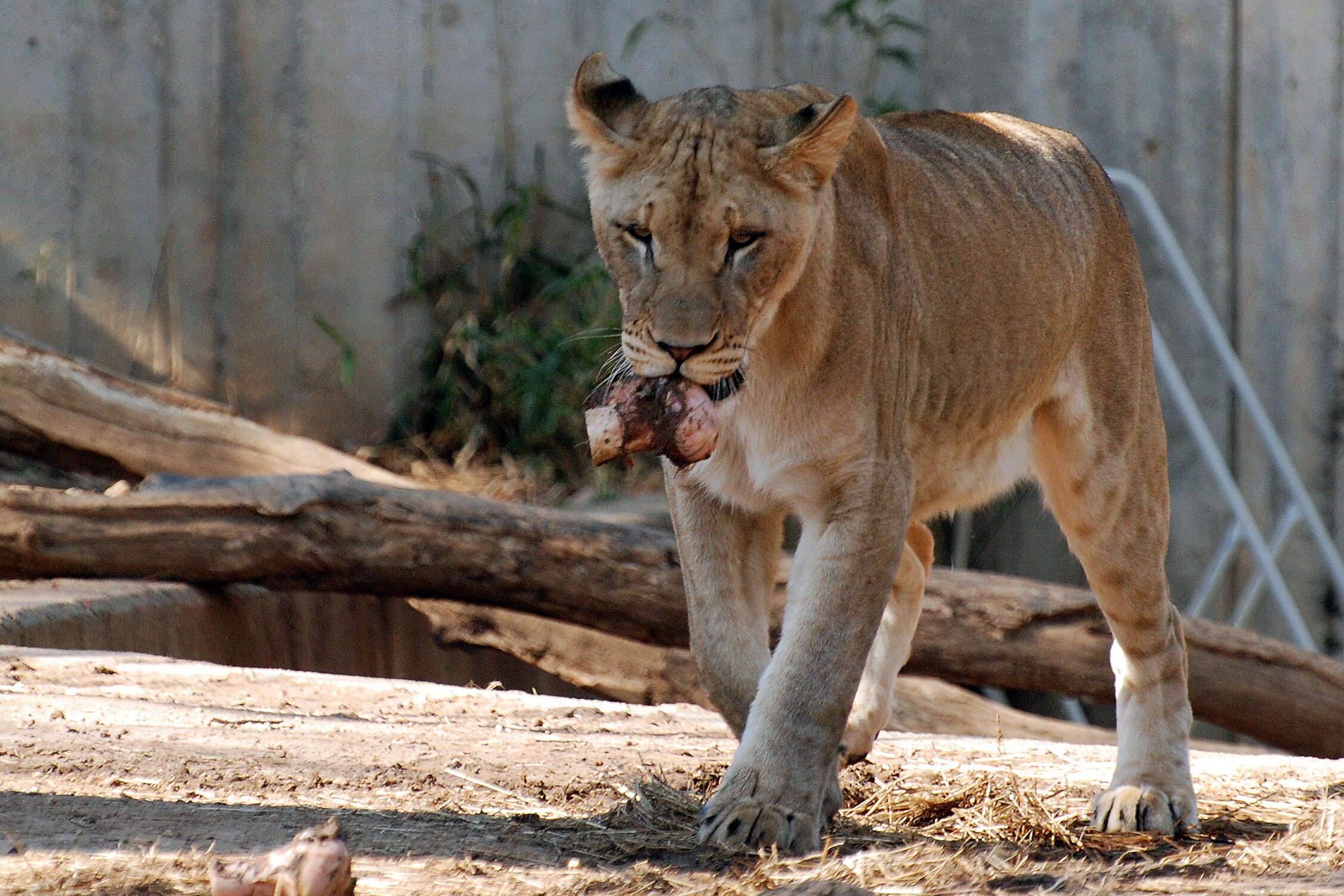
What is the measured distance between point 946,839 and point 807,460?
2.48 feet

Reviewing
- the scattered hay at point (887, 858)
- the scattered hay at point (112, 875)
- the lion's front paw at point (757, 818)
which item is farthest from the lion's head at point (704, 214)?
the scattered hay at point (112, 875)

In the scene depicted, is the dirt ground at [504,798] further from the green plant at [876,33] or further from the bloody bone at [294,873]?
the green plant at [876,33]

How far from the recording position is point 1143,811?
306cm

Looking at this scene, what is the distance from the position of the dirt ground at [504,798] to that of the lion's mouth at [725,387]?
0.80 metres

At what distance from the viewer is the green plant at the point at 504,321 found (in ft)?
21.8

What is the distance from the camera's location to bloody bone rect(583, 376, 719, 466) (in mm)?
2662

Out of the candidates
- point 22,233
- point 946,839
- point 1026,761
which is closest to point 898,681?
point 1026,761

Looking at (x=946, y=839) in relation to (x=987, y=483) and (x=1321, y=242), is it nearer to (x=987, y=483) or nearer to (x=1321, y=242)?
(x=987, y=483)

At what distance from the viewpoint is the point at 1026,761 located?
12.1 feet

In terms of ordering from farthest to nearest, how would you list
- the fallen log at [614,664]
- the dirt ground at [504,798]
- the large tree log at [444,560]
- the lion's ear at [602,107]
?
the fallen log at [614,664] < the large tree log at [444,560] < the lion's ear at [602,107] < the dirt ground at [504,798]

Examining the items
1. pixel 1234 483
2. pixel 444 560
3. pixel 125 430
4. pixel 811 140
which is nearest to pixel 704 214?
pixel 811 140

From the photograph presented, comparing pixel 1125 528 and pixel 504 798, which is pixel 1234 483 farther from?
pixel 504 798

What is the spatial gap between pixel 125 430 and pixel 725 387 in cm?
377

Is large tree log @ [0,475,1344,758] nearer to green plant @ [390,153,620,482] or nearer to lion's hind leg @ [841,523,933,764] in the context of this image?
lion's hind leg @ [841,523,933,764]
